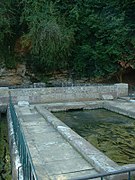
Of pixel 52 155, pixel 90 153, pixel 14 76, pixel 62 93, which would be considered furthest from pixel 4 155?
pixel 14 76

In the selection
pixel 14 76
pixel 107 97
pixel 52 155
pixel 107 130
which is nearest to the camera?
pixel 52 155

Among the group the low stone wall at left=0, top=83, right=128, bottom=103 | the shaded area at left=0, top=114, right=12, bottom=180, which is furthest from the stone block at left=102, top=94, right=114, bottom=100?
the shaded area at left=0, top=114, right=12, bottom=180

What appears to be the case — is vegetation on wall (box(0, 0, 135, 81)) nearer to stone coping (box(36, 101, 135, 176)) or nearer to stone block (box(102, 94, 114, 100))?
stone block (box(102, 94, 114, 100))

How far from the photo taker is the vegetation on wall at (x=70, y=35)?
1634 cm

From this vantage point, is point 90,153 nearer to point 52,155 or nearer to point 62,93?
point 52,155

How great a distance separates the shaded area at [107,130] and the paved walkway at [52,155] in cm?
97

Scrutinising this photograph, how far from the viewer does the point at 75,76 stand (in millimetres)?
18438

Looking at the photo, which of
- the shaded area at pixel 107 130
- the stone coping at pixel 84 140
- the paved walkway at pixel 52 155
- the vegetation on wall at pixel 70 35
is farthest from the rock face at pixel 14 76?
the paved walkway at pixel 52 155

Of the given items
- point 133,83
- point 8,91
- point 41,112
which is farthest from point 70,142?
point 133,83

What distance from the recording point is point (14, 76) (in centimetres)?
1847

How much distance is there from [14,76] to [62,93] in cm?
577

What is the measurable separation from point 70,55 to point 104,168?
13.5 meters

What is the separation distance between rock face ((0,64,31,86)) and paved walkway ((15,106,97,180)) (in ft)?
32.9

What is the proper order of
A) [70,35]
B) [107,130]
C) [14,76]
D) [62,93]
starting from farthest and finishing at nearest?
1. [14,76]
2. [70,35]
3. [62,93]
4. [107,130]
